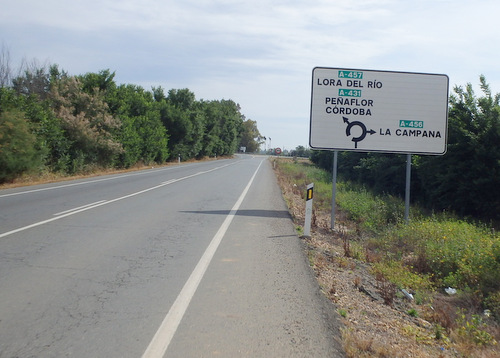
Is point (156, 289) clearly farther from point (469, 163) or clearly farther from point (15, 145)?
point (15, 145)

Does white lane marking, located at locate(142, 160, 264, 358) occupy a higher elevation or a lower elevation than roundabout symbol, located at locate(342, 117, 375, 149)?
lower

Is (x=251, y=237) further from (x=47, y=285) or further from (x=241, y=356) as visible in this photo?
(x=241, y=356)

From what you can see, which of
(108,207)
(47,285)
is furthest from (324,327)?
(108,207)

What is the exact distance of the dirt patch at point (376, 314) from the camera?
4926 mm

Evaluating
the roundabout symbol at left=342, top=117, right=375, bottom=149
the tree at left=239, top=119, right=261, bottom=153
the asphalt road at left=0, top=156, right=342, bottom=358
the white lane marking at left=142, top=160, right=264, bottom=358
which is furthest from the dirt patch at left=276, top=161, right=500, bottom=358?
the tree at left=239, top=119, right=261, bottom=153

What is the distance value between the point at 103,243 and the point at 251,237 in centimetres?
309

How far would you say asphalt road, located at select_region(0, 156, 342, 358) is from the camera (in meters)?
4.66

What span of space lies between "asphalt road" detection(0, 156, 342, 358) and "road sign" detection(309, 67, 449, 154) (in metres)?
3.22

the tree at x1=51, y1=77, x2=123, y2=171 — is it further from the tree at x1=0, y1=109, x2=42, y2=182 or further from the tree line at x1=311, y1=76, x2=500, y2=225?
the tree line at x1=311, y1=76, x2=500, y2=225

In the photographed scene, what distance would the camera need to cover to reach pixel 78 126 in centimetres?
3109

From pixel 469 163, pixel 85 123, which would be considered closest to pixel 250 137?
pixel 85 123

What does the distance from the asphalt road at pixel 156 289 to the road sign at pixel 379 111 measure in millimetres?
3220

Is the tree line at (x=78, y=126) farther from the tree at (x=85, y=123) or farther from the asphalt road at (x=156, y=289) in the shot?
the asphalt road at (x=156, y=289)

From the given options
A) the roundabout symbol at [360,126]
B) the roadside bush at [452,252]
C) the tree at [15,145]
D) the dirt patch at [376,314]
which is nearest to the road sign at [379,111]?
the roundabout symbol at [360,126]
